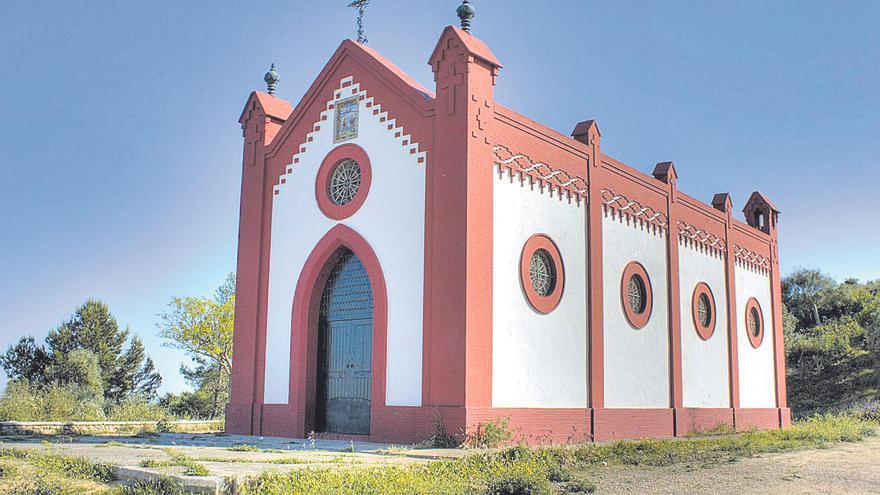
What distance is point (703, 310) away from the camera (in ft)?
73.0

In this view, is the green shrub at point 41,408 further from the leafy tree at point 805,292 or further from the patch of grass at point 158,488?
the leafy tree at point 805,292

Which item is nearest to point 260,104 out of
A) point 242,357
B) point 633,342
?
point 242,357

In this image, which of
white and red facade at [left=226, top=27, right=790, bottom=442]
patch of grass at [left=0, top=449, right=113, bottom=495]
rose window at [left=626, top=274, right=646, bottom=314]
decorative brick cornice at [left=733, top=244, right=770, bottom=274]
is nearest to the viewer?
patch of grass at [left=0, top=449, right=113, bottom=495]

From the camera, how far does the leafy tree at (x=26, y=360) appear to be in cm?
3644

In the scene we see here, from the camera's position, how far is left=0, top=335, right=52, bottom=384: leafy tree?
36444mm

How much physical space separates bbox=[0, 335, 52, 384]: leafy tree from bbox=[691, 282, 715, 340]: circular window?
28745 millimetres

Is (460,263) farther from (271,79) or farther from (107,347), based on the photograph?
(107,347)

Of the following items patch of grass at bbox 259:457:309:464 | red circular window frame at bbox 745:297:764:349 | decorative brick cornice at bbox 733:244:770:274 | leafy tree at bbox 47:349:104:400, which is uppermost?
decorative brick cornice at bbox 733:244:770:274

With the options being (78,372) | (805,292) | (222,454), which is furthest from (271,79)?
(805,292)

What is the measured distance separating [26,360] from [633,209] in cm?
2991

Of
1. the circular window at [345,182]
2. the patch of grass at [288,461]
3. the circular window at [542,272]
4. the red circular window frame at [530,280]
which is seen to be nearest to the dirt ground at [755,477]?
the patch of grass at [288,461]

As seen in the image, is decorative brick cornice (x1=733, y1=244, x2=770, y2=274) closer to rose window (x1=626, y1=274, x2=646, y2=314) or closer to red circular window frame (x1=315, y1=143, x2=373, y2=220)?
rose window (x1=626, y1=274, x2=646, y2=314)

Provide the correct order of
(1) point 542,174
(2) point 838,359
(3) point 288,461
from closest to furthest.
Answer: (3) point 288,461 → (1) point 542,174 → (2) point 838,359

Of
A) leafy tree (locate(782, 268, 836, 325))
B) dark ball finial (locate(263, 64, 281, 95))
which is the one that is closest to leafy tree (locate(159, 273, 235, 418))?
dark ball finial (locate(263, 64, 281, 95))
